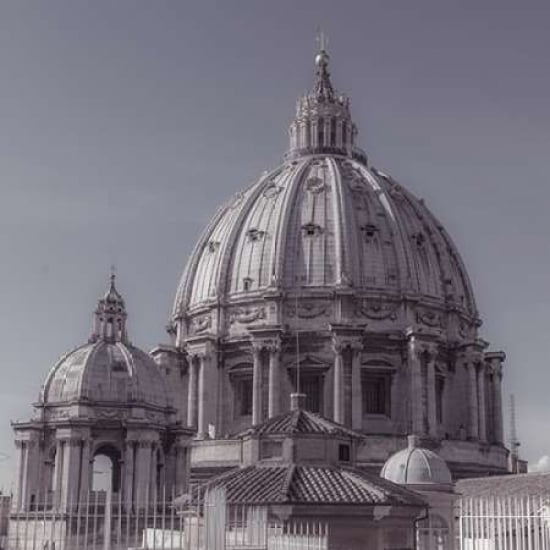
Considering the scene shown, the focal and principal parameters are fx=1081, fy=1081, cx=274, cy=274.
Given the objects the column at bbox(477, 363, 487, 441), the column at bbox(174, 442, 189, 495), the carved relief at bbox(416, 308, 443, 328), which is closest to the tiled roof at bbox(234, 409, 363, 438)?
the column at bbox(174, 442, 189, 495)

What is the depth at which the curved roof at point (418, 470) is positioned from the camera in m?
50.5

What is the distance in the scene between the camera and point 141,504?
4672 cm

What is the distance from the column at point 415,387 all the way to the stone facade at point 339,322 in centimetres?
9

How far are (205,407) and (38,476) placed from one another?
2055 cm

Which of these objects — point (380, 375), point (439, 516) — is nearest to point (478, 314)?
point (380, 375)

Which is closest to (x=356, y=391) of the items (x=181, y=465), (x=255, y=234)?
(x=255, y=234)

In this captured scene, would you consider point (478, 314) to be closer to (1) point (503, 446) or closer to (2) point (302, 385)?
(1) point (503, 446)

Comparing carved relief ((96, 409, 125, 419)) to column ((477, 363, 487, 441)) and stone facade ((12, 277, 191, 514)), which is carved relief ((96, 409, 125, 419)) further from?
column ((477, 363, 487, 441))

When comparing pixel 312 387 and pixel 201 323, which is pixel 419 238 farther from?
pixel 201 323

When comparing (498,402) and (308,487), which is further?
(498,402)

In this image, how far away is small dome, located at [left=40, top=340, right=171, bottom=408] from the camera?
169 feet

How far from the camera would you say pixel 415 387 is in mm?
69125

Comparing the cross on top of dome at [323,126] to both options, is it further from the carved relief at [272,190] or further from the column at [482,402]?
the column at [482,402]

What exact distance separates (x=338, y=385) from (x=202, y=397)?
9.79 m
